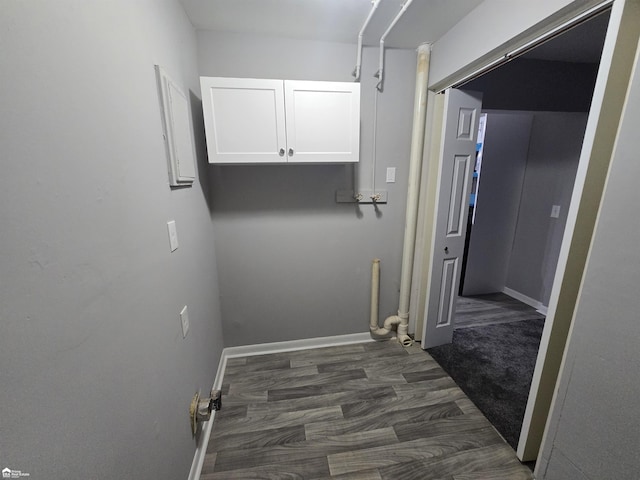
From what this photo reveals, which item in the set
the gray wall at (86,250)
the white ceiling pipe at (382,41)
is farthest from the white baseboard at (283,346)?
the white ceiling pipe at (382,41)

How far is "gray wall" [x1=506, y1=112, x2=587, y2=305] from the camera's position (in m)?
2.61

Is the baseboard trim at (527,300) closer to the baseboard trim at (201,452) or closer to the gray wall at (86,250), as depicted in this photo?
the baseboard trim at (201,452)

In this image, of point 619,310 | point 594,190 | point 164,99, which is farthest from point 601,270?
point 164,99

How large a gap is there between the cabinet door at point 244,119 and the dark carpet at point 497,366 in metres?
2.15

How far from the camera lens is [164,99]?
1.07 meters

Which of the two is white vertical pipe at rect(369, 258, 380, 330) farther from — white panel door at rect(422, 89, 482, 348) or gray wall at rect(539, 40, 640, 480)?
gray wall at rect(539, 40, 640, 480)

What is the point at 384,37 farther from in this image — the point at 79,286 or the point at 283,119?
the point at 79,286

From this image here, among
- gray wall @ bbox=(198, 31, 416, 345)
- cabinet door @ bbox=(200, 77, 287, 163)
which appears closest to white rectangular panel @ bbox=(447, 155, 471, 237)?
gray wall @ bbox=(198, 31, 416, 345)

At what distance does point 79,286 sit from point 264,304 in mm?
1596

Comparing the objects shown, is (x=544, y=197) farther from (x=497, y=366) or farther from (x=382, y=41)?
(x=382, y=41)

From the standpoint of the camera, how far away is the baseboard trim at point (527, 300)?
286 cm

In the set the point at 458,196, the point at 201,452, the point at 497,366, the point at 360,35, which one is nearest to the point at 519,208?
the point at 458,196

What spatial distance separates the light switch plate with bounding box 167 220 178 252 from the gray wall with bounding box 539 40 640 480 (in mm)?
1748

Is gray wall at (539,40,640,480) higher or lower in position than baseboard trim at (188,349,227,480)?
higher
